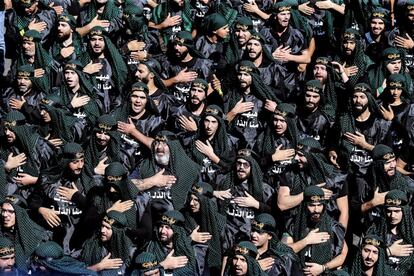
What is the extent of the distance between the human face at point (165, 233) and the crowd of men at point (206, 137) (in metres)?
0.02

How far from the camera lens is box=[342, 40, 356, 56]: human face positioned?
2266 cm

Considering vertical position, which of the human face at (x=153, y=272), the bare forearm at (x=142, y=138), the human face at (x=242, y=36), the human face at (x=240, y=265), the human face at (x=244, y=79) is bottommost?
the bare forearm at (x=142, y=138)

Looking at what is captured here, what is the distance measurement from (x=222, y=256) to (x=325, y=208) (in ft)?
4.17

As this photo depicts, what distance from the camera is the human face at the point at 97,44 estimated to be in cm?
2308

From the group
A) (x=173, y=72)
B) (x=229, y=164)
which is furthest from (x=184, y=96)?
(x=229, y=164)

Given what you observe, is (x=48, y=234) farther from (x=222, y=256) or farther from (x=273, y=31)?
(x=273, y=31)

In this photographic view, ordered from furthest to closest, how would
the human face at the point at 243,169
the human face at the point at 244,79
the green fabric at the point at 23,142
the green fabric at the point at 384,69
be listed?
the green fabric at the point at 384,69
the human face at the point at 244,79
the green fabric at the point at 23,142
the human face at the point at 243,169

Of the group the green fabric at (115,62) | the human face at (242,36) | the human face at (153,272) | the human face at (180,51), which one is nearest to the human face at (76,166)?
the human face at (153,272)

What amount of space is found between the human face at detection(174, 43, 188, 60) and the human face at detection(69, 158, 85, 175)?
3.24 meters

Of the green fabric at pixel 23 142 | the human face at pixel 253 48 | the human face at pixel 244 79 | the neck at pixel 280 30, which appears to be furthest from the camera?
the neck at pixel 280 30

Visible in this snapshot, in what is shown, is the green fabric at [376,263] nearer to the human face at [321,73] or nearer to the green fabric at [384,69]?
the human face at [321,73]

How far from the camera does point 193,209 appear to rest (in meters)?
19.8

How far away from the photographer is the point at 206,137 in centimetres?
2122

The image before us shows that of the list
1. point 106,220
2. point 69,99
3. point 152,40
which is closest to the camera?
point 106,220
